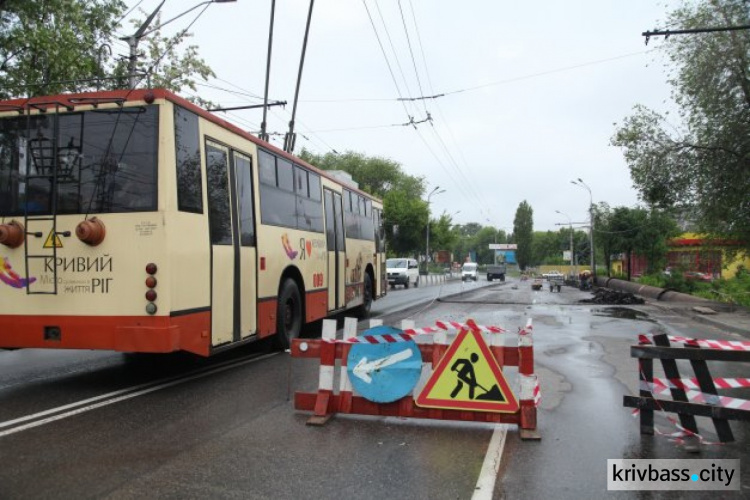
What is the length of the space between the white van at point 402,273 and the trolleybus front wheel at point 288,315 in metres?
28.2

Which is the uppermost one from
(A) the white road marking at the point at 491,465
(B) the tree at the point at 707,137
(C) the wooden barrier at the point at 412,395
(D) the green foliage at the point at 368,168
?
(D) the green foliage at the point at 368,168

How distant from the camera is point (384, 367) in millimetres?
5543

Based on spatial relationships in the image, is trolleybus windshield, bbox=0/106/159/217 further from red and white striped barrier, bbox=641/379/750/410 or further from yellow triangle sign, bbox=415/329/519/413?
red and white striped barrier, bbox=641/379/750/410

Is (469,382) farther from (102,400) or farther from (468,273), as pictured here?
(468,273)

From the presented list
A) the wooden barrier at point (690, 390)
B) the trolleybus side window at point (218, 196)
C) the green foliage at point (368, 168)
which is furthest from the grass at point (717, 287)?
the green foliage at point (368, 168)

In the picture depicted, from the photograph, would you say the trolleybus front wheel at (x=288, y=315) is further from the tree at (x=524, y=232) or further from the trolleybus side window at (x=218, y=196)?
the tree at (x=524, y=232)

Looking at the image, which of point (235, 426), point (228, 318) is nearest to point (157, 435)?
point (235, 426)

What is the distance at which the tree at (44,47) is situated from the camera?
14.2m

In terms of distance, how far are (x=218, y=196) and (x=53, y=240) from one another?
6.25 feet

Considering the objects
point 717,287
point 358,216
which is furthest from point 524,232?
point 358,216

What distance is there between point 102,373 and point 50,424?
103 inches

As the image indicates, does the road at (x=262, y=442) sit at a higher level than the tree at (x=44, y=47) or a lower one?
lower

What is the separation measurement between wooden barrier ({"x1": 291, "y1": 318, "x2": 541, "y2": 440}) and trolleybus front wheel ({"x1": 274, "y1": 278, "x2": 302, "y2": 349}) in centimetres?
332

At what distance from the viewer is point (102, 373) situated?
307 inches
